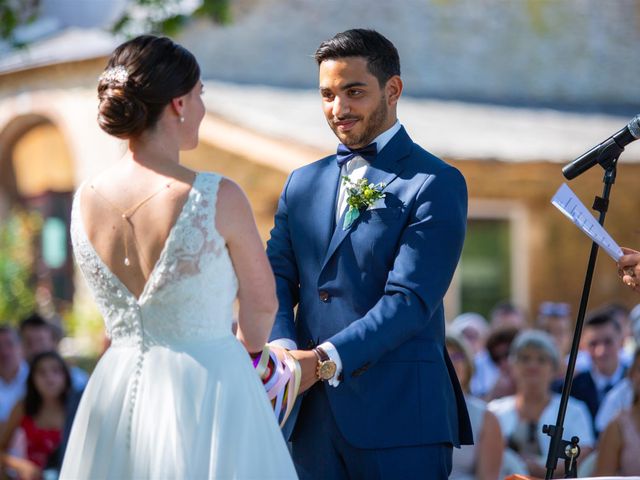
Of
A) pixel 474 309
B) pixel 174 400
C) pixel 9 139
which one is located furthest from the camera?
pixel 9 139

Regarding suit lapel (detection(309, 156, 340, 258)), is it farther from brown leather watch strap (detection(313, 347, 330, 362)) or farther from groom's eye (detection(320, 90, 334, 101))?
brown leather watch strap (detection(313, 347, 330, 362))

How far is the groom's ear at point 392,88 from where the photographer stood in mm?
4492

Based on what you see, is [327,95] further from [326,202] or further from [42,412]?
[42,412]

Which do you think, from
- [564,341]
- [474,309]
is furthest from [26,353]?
[474,309]

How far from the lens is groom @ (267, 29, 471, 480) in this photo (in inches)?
167

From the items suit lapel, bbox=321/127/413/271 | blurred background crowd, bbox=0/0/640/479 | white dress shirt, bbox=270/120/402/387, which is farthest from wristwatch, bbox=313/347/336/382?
blurred background crowd, bbox=0/0/640/479

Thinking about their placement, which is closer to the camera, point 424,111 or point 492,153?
point 492,153

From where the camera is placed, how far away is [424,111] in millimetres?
17594

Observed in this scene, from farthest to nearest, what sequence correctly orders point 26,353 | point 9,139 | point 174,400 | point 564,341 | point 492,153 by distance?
1. point 9,139
2. point 492,153
3. point 564,341
4. point 26,353
5. point 174,400

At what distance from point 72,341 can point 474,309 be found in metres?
5.55

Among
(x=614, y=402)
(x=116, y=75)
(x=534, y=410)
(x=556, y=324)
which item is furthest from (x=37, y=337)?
(x=116, y=75)

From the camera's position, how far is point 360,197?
174 inches

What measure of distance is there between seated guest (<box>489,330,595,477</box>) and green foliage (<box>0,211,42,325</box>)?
10893 mm

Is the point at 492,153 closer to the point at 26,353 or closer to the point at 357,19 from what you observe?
the point at 357,19
